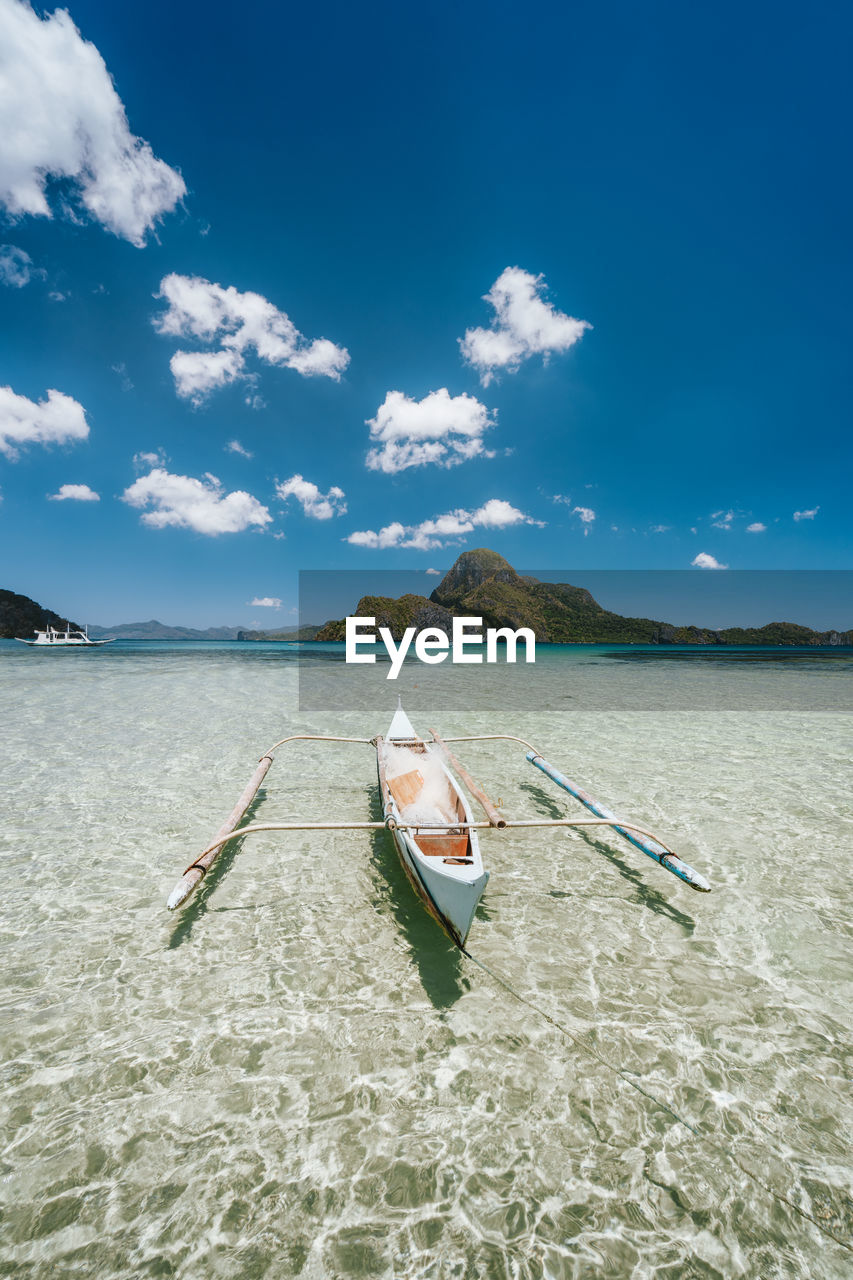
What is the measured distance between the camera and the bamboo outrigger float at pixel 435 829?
4500 mm

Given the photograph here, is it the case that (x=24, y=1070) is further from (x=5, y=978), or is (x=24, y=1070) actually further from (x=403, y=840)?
(x=403, y=840)

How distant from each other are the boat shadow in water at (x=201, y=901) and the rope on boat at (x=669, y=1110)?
10.7 feet

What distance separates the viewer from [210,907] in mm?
5934

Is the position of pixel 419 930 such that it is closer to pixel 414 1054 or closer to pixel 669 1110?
pixel 414 1054

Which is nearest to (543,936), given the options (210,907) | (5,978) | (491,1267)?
(491,1267)

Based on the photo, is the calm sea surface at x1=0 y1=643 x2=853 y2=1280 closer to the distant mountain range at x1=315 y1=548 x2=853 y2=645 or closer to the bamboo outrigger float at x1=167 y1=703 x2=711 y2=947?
the bamboo outrigger float at x1=167 y1=703 x2=711 y2=947

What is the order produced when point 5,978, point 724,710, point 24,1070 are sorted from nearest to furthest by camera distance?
point 24,1070 < point 5,978 < point 724,710

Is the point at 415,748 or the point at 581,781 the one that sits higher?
the point at 415,748

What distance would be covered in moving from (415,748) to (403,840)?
12.9ft

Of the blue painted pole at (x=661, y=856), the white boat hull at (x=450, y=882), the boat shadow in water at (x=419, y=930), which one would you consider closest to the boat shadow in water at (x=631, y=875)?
the blue painted pole at (x=661, y=856)

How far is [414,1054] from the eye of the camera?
387cm

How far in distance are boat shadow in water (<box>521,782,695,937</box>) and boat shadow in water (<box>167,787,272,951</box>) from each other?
15.1 ft

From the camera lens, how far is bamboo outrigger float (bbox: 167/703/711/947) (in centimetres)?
450

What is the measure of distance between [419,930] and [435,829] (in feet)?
3.69
